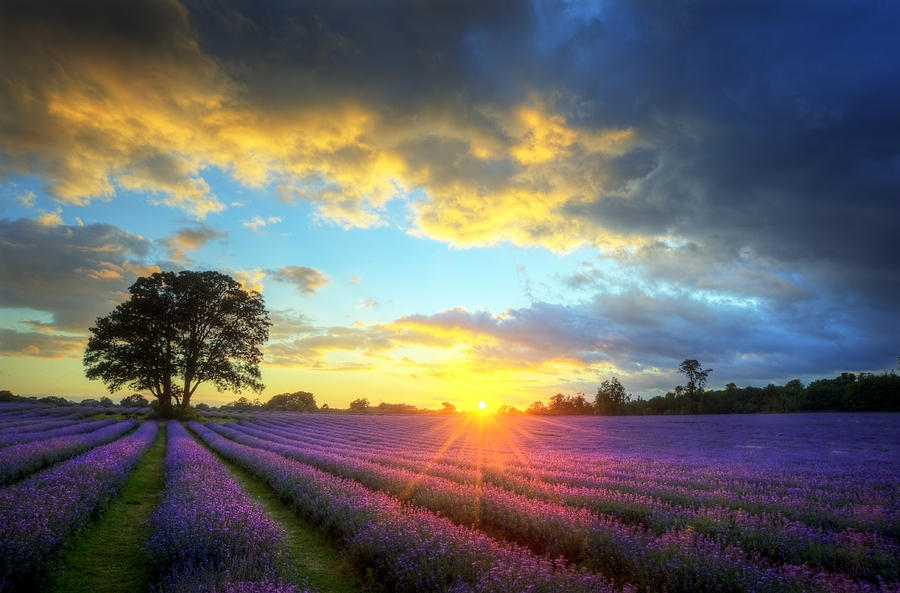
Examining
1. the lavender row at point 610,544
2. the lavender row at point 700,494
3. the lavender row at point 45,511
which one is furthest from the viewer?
the lavender row at point 700,494

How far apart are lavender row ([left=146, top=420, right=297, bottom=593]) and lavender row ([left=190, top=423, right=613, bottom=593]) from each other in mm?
967

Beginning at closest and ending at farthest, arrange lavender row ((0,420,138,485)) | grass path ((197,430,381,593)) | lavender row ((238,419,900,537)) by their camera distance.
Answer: grass path ((197,430,381,593))
lavender row ((238,419,900,537))
lavender row ((0,420,138,485))

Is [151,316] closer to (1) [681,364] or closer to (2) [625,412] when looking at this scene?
(2) [625,412]

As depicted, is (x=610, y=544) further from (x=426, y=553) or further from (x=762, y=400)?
(x=762, y=400)

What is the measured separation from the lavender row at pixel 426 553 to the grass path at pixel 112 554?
2183mm

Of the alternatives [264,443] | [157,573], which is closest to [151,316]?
[264,443]

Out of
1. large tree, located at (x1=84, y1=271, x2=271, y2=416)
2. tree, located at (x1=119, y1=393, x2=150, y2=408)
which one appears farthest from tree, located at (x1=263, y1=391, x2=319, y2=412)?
large tree, located at (x1=84, y1=271, x2=271, y2=416)

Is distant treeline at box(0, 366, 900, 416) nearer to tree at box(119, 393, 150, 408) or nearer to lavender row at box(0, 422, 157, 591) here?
tree at box(119, 393, 150, 408)

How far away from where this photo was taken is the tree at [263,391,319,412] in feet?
235

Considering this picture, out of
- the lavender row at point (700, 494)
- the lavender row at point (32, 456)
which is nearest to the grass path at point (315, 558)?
the lavender row at point (700, 494)

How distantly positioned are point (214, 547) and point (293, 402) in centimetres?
7605

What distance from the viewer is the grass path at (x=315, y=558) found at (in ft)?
14.4

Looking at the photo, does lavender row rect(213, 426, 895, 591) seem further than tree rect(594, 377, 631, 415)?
No

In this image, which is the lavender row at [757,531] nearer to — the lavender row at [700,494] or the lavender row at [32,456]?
the lavender row at [700,494]
